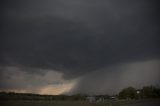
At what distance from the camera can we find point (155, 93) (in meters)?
128

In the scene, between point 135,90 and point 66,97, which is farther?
point 135,90

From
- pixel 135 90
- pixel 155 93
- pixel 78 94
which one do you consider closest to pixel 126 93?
pixel 135 90

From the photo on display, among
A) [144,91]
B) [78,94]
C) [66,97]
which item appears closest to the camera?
[66,97]

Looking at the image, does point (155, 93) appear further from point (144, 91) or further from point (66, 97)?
point (66, 97)

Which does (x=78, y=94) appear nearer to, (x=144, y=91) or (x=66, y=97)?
(x=66, y=97)

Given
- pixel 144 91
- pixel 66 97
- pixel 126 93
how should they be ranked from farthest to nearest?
1. pixel 144 91
2. pixel 126 93
3. pixel 66 97

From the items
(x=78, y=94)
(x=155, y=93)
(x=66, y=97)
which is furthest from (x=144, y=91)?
(x=66, y=97)

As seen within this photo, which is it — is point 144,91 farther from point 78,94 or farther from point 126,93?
point 78,94

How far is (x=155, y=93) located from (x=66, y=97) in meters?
62.2

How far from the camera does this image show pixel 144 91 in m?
138

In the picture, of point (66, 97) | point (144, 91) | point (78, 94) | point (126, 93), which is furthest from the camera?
point (144, 91)

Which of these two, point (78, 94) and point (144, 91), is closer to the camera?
point (78, 94)

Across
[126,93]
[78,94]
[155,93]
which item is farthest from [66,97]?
[155,93]

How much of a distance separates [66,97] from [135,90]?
57.5 metres
